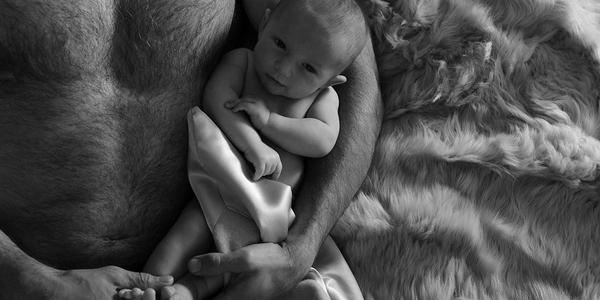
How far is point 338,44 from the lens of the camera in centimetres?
107

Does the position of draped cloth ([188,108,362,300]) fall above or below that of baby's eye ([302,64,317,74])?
below

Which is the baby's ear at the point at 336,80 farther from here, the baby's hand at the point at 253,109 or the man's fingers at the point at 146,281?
the man's fingers at the point at 146,281

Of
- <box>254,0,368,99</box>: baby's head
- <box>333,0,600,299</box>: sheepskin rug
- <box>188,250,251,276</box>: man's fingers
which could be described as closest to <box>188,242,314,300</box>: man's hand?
<box>188,250,251,276</box>: man's fingers

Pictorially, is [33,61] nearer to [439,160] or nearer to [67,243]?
[67,243]

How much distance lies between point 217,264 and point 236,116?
0.19m

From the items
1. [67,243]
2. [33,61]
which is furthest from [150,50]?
[67,243]

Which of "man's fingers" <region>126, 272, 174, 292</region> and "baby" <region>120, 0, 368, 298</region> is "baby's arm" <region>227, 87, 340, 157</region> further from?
"man's fingers" <region>126, 272, 174, 292</region>

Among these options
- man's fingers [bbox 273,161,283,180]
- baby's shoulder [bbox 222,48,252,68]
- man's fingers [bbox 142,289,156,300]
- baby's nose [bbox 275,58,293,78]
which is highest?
baby's nose [bbox 275,58,293,78]

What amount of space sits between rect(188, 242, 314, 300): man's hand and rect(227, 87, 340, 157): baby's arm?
13 centimetres

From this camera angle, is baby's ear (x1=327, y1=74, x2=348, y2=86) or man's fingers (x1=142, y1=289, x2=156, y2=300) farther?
baby's ear (x1=327, y1=74, x2=348, y2=86)

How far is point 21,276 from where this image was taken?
0.95 metres

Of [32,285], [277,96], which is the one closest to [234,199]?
[277,96]

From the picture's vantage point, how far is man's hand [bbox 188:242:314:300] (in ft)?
3.24

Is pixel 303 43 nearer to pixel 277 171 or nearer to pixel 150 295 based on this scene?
pixel 277 171
